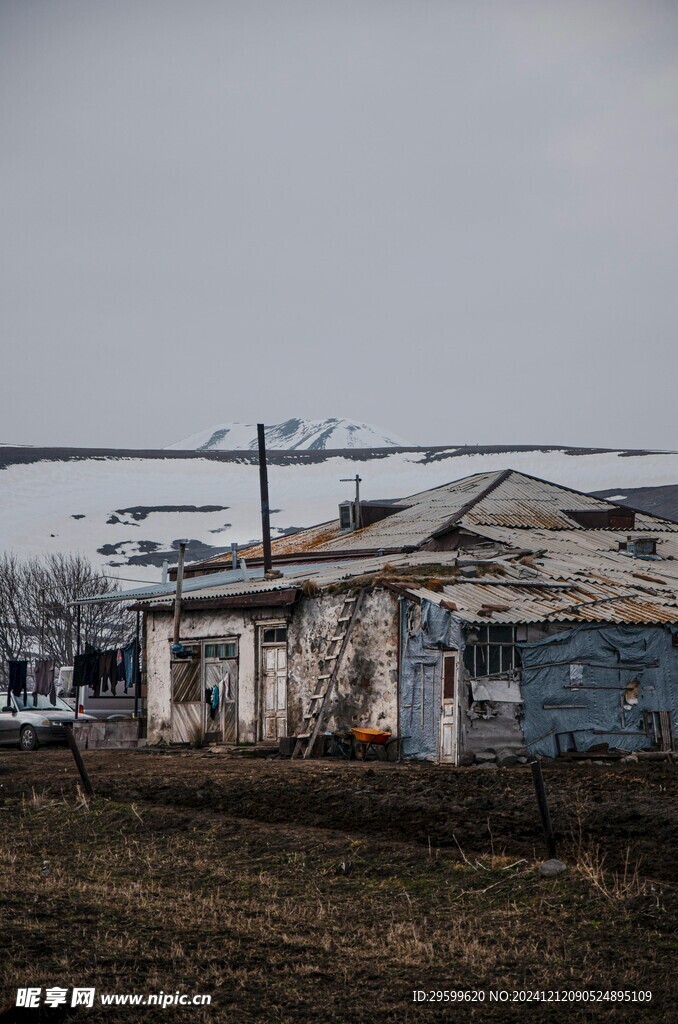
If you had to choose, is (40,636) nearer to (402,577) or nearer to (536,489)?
(536,489)

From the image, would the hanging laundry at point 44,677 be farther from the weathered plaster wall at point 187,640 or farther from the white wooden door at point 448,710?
the white wooden door at point 448,710

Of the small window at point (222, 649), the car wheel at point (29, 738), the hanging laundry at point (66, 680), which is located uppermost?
the small window at point (222, 649)

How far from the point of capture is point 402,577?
2539 centimetres

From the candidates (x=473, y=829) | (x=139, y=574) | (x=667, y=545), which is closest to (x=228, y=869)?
(x=473, y=829)

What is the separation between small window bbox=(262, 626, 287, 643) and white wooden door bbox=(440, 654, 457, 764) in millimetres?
5337

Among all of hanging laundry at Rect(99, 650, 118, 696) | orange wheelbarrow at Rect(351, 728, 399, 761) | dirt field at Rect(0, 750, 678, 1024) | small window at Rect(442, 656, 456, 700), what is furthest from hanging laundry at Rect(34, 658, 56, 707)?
dirt field at Rect(0, 750, 678, 1024)

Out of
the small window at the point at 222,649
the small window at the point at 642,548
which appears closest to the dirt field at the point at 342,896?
the small window at the point at 222,649

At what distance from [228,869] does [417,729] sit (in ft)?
37.9

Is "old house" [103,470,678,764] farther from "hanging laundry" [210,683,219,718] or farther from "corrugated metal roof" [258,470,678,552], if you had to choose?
"corrugated metal roof" [258,470,678,552]

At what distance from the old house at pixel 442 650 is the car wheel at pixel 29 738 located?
301cm

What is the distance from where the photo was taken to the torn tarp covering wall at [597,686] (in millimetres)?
23250

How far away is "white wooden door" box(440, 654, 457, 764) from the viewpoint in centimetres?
2252

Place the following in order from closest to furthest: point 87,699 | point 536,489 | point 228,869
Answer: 1. point 228,869
2. point 87,699
3. point 536,489

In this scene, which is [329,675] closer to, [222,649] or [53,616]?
[222,649]
